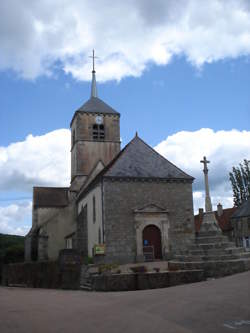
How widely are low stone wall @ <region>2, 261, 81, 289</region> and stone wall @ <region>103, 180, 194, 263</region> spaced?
3357 millimetres

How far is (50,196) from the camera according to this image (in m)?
40.8

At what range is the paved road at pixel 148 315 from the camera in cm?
668

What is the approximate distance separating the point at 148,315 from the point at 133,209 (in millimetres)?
15256

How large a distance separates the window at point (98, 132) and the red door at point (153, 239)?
17.2m

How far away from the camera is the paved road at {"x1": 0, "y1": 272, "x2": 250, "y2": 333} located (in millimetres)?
6684

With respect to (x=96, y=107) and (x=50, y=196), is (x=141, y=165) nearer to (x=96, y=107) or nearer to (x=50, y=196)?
(x=96, y=107)

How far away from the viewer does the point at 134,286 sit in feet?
44.1

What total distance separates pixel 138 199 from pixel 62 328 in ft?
54.4

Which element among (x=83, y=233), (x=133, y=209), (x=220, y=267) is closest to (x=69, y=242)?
(x=83, y=233)

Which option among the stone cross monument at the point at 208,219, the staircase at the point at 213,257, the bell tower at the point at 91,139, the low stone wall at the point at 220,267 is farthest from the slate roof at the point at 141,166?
the bell tower at the point at 91,139

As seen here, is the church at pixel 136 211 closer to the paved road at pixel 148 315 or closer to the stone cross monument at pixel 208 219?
the stone cross monument at pixel 208 219

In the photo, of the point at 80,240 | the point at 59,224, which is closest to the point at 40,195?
the point at 59,224

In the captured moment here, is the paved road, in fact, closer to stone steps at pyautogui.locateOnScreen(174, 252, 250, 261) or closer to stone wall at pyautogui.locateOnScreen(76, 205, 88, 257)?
stone steps at pyautogui.locateOnScreen(174, 252, 250, 261)

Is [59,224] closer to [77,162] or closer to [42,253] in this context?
[42,253]
